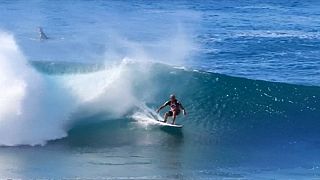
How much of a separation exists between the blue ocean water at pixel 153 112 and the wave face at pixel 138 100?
3 cm

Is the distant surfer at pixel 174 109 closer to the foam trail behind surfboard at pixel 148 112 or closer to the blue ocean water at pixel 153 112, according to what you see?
the blue ocean water at pixel 153 112

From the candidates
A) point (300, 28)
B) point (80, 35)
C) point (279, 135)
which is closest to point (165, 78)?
point (279, 135)

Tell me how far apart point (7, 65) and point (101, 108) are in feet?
9.51

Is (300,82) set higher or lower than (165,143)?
higher

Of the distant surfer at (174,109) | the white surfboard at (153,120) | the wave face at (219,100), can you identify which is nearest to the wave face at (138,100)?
the wave face at (219,100)

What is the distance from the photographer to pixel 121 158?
806 inches

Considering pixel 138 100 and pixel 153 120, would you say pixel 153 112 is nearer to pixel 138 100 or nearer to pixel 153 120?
pixel 138 100

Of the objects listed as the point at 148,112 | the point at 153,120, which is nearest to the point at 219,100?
the point at 148,112

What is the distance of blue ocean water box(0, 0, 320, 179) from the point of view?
20.0m

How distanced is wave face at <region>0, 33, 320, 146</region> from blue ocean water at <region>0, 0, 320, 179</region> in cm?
3

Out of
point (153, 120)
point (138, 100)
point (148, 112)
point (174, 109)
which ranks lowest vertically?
point (153, 120)

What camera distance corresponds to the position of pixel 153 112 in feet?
80.1

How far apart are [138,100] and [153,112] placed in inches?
33.4

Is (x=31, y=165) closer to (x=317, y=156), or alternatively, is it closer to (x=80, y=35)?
(x=317, y=156)
